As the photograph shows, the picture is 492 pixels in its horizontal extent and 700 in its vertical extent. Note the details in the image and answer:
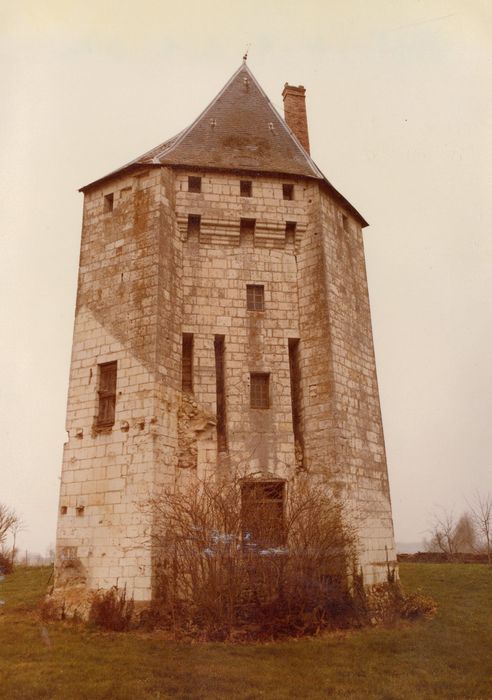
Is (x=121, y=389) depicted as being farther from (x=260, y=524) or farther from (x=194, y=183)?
(x=194, y=183)

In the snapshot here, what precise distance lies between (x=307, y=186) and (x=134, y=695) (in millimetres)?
12335

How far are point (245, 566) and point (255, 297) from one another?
667cm

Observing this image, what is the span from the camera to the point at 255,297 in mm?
14562

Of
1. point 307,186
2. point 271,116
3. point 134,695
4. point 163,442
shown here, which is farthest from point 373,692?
point 271,116

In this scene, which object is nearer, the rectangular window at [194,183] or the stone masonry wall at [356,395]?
the stone masonry wall at [356,395]

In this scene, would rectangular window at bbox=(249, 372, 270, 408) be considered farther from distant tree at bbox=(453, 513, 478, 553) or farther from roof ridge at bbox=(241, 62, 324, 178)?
distant tree at bbox=(453, 513, 478, 553)

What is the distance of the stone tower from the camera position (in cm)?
1230

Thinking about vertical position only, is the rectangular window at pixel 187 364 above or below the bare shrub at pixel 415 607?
above

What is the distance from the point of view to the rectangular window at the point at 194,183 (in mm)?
14891

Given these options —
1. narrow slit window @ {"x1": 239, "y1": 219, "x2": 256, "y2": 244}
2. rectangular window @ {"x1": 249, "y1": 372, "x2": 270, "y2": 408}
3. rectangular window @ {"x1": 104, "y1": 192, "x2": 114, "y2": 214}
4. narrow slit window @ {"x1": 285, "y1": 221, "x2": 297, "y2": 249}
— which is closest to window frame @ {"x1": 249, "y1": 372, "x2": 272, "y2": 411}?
rectangular window @ {"x1": 249, "y1": 372, "x2": 270, "y2": 408}

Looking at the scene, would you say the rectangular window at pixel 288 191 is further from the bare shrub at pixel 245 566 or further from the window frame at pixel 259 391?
the bare shrub at pixel 245 566

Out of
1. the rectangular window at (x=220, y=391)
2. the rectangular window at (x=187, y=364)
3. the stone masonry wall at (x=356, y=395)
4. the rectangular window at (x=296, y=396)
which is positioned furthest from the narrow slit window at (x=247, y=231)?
the rectangular window at (x=187, y=364)

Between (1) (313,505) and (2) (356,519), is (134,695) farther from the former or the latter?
(2) (356,519)

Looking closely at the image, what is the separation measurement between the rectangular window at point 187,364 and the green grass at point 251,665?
529cm
